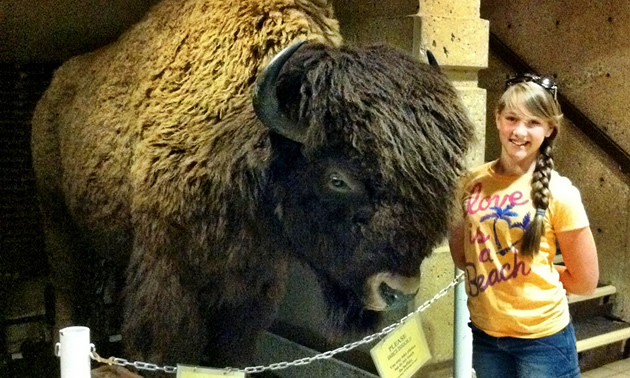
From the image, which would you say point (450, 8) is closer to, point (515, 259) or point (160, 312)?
point (515, 259)

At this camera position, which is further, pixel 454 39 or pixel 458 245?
pixel 454 39

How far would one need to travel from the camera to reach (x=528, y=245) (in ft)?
6.24

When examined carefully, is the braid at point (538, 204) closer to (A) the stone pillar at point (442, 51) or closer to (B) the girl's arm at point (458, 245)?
(B) the girl's arm at point (458, 245)

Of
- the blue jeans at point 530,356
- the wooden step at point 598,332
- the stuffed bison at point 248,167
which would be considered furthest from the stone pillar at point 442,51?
the wooden step at point 598,332

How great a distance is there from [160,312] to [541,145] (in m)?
1.50

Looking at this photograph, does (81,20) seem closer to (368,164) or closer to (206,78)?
(206,78)

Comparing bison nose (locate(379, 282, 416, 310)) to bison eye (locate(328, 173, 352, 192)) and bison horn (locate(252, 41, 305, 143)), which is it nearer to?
bison eye (locate(328, 173, 352, 192))

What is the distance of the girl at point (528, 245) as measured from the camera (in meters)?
1.91

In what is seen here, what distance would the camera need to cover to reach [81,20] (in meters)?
3.89

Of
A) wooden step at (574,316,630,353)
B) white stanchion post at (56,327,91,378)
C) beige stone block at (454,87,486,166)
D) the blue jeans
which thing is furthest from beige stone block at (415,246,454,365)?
white stanchion post at (56,327,91,378)

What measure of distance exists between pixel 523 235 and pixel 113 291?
2.89 m

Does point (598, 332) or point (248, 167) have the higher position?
point (248, 167)

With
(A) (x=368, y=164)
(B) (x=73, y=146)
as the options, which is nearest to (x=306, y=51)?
(A) (x=368, y=164)

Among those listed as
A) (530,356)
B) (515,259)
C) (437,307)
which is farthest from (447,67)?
(530,356)
